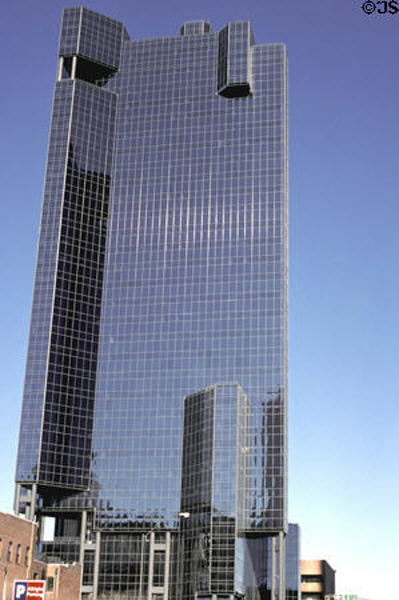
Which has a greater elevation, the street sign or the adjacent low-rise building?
the adjacent low-rise building

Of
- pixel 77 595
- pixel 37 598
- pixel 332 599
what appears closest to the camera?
pixel 37 598

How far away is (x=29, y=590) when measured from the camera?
8562 cm

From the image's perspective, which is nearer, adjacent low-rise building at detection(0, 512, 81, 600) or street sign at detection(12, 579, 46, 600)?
street sign at detection(12, 579, 46, 600)

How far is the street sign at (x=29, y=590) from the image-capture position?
280 feet

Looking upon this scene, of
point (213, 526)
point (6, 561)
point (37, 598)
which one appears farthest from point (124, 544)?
point (37, 598)

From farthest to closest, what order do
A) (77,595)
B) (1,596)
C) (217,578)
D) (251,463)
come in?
(251,463) < (217,578) < (77,595) < (1,596)

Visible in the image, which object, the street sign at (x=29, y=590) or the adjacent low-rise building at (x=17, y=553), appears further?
the adjacent low-rise building at (x=17, y=553)

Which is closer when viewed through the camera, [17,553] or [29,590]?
[29,590]

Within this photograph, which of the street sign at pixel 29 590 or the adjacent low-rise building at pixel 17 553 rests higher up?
the adjacent low-rise building at pixel 17 553

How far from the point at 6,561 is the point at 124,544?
104m

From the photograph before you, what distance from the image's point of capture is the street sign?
85250 mm

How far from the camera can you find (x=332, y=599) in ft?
539

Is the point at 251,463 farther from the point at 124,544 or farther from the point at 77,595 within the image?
the point at 77,595

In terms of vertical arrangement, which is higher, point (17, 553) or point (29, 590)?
point (17, 553)
